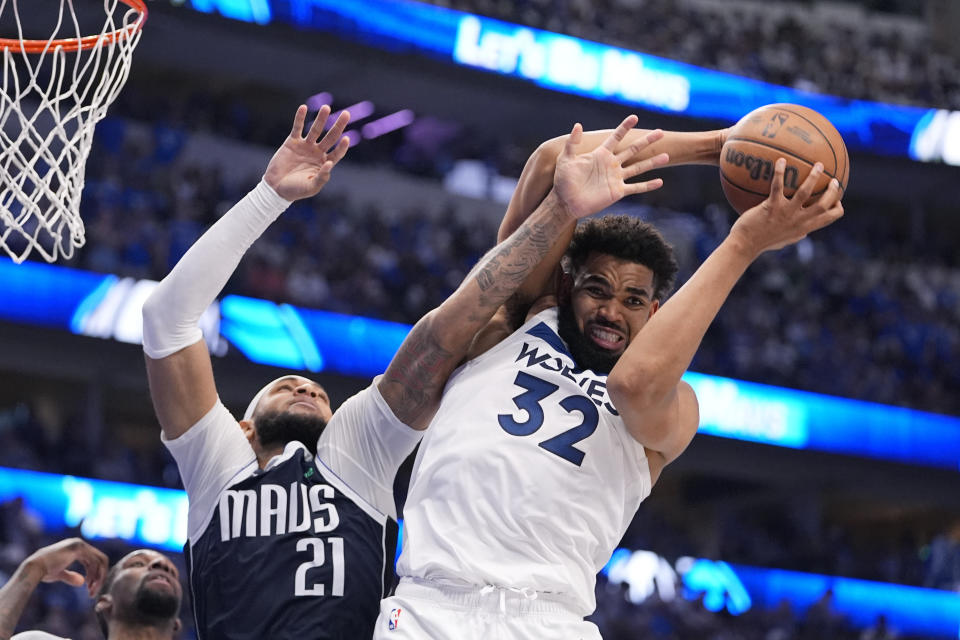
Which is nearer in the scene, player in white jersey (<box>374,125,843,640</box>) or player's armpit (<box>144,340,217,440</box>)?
player in white jersey (<box>374,125,843,640</box>)

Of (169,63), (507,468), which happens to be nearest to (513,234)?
(507,468)

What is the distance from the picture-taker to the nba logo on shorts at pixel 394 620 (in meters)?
2.78

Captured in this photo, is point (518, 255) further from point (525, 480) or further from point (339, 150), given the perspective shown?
point (339, 150)

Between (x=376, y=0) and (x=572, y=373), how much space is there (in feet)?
45.2

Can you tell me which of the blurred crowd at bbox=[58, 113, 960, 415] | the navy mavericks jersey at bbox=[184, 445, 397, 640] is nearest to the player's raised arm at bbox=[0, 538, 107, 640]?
the navy mavericks jersey at bbox=[184, 445, 397, 640]

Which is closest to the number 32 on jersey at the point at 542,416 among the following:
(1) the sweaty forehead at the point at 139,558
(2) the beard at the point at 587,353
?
(2) the beard at the point at 587,353

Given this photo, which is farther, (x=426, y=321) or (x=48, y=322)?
(x=48, y=322)

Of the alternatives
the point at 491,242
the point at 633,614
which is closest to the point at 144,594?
the point at 633,614

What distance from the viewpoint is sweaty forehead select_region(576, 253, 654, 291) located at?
10.0 feet

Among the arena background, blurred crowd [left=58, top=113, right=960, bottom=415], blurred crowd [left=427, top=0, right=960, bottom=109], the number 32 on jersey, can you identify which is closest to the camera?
the number 32 on jersey

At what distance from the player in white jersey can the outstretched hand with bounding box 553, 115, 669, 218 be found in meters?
0.18

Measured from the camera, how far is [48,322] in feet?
40.5

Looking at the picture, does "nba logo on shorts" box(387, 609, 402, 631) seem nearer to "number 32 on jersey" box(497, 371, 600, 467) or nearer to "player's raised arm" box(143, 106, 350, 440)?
"number 32 on jersey" box(497, 371, 600, 467)

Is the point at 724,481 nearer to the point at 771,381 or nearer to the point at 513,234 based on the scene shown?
the point at 771,381
